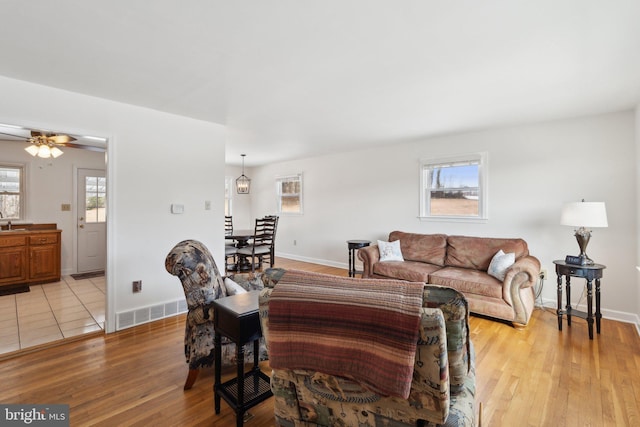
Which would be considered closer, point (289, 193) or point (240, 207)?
point (289, 193)

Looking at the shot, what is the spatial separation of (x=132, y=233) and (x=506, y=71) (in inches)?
150

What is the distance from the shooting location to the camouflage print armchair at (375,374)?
95 cm

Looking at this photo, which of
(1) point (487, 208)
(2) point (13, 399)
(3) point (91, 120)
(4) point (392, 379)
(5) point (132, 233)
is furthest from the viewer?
(1) point (487, 208)

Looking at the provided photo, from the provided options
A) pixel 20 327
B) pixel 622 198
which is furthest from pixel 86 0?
pixel 622 198

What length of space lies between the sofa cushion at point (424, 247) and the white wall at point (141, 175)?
272 centimetres

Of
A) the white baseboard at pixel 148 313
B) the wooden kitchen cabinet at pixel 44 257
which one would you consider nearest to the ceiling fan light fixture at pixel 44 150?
the wooden kitchen cabinet at pixel 44 257

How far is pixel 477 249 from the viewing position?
12.8 feet

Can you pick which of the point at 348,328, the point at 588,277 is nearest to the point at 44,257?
the point at 348,328

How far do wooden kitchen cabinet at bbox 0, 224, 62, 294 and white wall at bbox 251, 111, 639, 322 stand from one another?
194 inches

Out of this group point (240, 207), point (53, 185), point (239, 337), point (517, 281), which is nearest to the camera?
point (239, 337)

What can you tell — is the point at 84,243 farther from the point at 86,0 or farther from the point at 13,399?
the point at 86,0

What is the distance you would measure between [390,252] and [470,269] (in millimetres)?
1057

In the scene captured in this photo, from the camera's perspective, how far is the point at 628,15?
1.69m

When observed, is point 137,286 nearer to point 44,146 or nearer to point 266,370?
point 266,370
